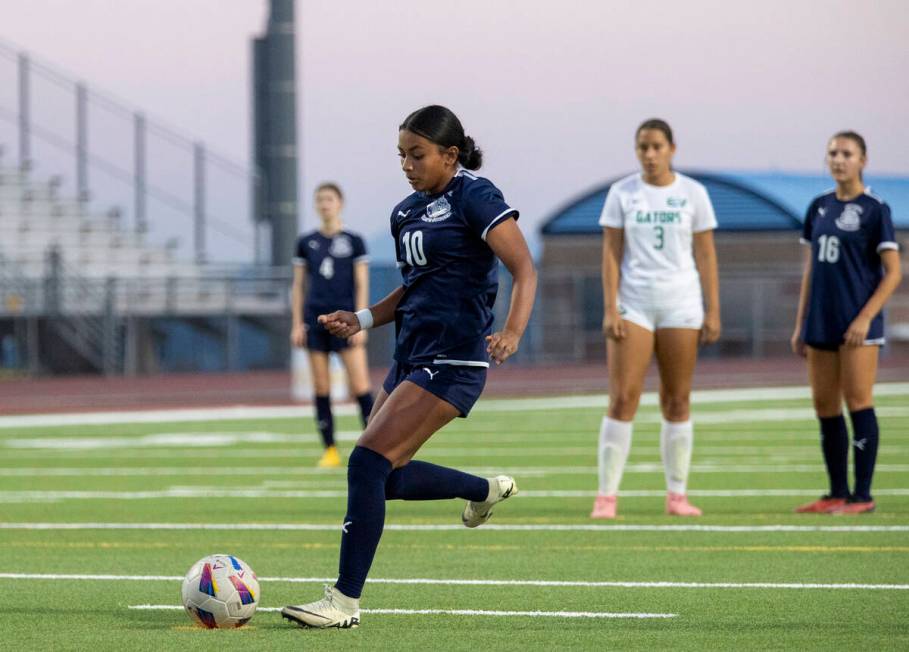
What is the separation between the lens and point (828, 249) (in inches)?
422

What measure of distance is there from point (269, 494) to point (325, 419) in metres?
2.18

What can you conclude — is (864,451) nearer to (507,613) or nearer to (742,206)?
(507,613)

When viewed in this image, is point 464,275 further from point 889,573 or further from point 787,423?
point 787,423

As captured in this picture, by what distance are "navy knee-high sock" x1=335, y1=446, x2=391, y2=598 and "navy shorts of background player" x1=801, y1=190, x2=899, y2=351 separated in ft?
15.0

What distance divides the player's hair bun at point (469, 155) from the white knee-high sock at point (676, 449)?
13.2ft

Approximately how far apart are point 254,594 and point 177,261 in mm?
32450

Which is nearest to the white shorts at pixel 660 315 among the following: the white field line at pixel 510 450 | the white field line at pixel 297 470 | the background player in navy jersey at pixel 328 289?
the white field line at pixel 297 470

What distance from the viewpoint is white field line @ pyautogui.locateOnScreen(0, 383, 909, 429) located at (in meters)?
22.9

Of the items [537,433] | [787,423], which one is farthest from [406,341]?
[787,423]

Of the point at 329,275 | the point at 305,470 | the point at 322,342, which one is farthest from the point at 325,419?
the point at 329,275

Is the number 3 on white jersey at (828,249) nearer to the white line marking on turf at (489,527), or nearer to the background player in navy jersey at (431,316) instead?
the white line marking on turf at (489,527)

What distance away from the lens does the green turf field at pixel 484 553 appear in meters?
6.71

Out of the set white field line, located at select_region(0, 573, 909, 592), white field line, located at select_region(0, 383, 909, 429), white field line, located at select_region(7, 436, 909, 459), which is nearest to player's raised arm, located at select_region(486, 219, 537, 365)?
white field line, located at select_region(0, 573, 909, 592)

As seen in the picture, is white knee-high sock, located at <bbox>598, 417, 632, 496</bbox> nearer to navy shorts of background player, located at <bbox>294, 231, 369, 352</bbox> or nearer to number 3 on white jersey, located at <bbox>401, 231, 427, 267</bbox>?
number 3 on white jersey, located at <bbox>401, 231, 427, 267</bbox>
